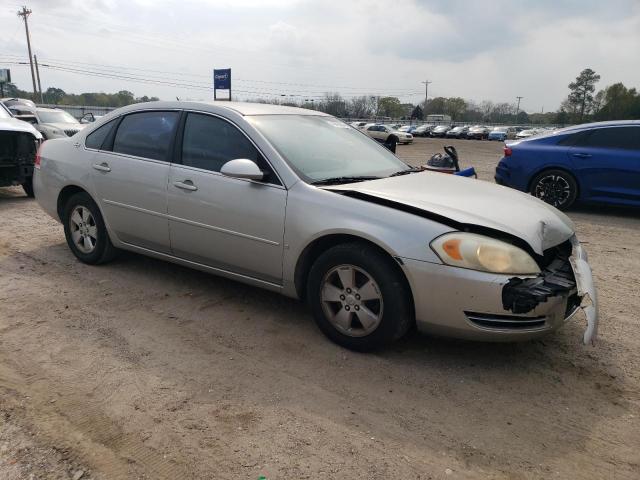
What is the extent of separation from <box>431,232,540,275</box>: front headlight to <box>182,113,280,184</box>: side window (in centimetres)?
141

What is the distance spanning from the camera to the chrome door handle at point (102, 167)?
15.6 ft

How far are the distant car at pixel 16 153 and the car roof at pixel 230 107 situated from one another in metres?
4.68

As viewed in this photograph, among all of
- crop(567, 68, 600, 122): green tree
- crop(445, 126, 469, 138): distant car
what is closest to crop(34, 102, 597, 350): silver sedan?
crop(445, 126, 469, 138): distant car

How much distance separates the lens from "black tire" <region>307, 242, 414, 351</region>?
10.5ft

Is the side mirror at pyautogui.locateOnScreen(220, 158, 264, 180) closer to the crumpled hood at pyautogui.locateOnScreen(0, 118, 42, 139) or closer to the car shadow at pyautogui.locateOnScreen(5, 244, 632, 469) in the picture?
the car shadow at pyautogui.locateOnScreen(5, 244, 632, 469)

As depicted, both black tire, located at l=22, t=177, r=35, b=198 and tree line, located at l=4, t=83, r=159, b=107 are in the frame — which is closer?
black tire, located at l=22, t=177, r=35, b=198

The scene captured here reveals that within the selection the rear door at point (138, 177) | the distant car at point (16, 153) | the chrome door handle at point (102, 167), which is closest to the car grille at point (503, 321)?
the rear door at point (138, 177)

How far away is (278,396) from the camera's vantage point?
2.98 metres

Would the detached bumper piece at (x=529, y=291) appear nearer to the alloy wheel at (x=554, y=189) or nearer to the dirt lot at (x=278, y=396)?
the dirt lot at (x=278, y=396)

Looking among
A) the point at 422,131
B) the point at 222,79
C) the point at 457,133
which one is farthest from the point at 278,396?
the point at 422,131

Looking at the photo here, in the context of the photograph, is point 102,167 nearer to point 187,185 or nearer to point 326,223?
point 187,185

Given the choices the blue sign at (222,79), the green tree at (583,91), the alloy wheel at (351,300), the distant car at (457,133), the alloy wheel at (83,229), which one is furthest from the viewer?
the green tree at (583,91)

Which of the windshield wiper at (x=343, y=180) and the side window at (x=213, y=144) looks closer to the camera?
the windshield wiper at (x=343, y=180)

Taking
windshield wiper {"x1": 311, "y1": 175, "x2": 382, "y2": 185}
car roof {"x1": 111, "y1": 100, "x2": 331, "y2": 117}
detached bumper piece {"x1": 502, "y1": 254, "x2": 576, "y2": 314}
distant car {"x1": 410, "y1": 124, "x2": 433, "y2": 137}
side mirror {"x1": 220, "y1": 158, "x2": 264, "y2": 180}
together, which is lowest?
distant car {"x1": 410, "y1": 124, "x2": 433, "y2": 137}
